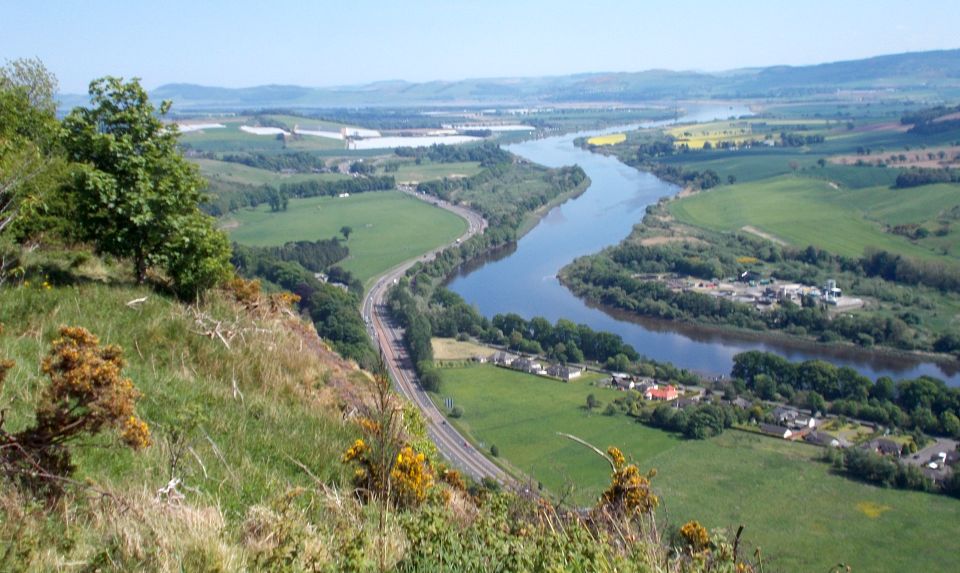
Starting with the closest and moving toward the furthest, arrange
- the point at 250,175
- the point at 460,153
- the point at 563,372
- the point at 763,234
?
1. the point at 563,372
2. the point at 763,234
3. the point at 250,175
4. the point at 460,153

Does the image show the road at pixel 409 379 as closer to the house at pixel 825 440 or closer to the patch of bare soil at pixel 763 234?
the house at pixel 825 440

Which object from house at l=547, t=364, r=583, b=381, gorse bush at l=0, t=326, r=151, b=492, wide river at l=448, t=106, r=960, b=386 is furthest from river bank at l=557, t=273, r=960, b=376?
gorse bush at l=0, t=326, r=151, b=492

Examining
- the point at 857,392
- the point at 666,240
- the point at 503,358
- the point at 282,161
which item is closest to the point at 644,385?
the point at 503,358

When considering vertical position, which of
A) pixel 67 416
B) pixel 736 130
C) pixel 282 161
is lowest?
pixel 282 161

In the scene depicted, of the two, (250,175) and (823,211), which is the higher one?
(250,175)

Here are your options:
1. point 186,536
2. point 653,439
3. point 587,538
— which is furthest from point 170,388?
point 653,439

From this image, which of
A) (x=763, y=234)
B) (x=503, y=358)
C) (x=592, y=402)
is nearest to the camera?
(x=592, y=402)

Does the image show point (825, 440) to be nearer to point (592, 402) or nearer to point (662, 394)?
point (662, 394)

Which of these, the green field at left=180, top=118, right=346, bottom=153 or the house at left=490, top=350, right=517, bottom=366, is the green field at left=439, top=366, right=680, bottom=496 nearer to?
the house at left=490, top=350, right=517, bottom=366
